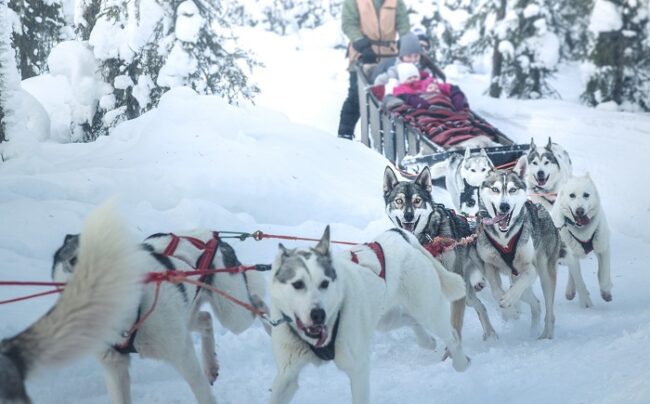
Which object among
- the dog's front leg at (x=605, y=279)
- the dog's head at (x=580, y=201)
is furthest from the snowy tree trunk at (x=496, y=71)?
the dog's front leg at (x=605, y=279)

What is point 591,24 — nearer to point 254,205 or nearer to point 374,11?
point 374,11

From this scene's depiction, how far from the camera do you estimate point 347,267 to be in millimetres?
3324

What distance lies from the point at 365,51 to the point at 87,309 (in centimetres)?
853

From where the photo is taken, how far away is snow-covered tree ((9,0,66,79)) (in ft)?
30.7

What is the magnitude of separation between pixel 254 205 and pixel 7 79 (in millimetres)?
2297

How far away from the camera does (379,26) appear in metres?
10.5

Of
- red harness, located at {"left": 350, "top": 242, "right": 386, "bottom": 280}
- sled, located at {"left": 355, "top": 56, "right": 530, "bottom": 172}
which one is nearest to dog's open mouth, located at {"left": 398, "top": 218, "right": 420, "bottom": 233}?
red harness, located at {"left": 350, "top": 242, "right": 386, "bottom": 280}

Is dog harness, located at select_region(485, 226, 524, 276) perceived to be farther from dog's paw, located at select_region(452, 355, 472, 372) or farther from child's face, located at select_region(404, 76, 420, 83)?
child's face, located at select_region(404, 76, 420, 83)

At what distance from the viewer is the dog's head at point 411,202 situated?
15.3 ft

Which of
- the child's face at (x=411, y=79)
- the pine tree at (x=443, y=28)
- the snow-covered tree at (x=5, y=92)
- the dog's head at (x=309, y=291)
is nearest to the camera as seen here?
the dog's head at (x=309, y=291)

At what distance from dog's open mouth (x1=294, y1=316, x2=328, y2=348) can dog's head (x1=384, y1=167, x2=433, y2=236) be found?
1.73 metres

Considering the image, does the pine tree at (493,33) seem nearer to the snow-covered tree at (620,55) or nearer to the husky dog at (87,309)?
the snow-covered tree at (620,55)

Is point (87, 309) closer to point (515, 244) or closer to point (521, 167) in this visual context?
point (515, 244)

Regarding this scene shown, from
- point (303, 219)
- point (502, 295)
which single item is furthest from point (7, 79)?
point (502, 295)
